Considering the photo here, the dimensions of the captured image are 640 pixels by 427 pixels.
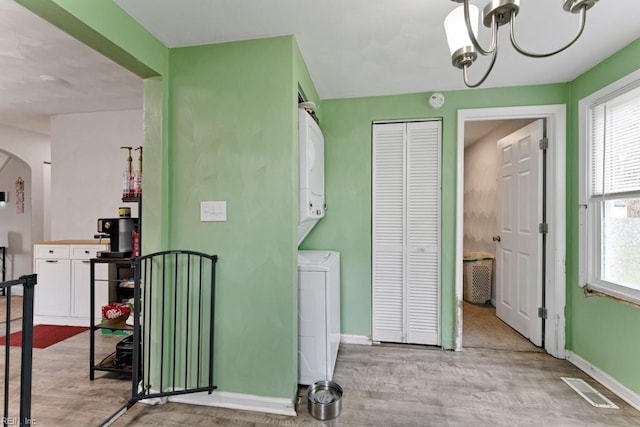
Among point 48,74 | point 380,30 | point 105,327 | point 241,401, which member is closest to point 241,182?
point 380,30

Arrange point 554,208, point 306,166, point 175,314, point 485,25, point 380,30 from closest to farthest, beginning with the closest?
point 485,25
point 380,30
point 175,314
point 306,166
point 554,208

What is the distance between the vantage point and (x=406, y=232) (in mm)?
2752

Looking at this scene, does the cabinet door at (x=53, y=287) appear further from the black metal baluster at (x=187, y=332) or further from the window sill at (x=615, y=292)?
the window sill at (x=615, y=292)

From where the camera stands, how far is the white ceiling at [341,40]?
1.61 meters

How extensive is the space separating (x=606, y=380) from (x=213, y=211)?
3.03m

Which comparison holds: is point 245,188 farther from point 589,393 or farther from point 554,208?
point 589,393

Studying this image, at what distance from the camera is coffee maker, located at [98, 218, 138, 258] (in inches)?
86.7

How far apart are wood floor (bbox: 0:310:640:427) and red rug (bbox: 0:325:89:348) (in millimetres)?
179

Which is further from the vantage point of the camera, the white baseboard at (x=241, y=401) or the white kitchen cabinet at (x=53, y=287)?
the white kitchen cabinet at (x=53, y=287)

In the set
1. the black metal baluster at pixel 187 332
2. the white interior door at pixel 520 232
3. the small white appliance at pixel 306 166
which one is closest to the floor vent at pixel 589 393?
the white interior door at pixel 520 232

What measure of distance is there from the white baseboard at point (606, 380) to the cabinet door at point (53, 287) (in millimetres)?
4919

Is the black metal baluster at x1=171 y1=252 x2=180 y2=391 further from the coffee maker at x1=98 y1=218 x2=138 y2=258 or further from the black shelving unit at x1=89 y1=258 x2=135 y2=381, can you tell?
the coffee maker at x1=98 y1=218 x2=138 y2=258

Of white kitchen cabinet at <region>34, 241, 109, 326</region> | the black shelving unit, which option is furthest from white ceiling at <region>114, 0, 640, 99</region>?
white kitchen cabinet at <region>34, 241, 109, 326</region>

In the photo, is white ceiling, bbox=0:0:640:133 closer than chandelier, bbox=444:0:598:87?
No
